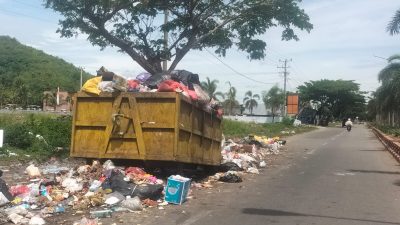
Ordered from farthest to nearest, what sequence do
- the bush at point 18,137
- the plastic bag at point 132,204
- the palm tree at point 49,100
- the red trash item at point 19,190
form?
the palm tree at point 49,100 < the bush at point 18,137 < the red trash item at point 19,190 < the plastic bag at point 132,204

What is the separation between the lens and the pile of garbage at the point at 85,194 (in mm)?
7242

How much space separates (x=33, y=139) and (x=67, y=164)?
95.5 inches

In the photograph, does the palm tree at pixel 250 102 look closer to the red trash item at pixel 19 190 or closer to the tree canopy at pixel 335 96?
the tree canopy at pixel 335 96

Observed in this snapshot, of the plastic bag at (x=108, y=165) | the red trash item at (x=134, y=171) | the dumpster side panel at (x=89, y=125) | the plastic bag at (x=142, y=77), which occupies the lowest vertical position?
the red trash item at (x=134, y=171)

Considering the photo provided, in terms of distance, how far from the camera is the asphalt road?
290 inches

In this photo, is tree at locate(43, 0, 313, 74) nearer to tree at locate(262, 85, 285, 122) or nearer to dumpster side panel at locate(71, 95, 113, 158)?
dumpster side panel at locate(71, 95, 113, 158)

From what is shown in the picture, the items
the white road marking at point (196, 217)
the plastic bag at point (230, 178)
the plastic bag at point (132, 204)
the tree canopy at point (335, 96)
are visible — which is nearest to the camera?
the white road marking at point (196, 217)

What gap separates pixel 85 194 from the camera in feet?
27.8

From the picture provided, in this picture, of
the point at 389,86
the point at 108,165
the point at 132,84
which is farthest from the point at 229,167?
the point at 389,86

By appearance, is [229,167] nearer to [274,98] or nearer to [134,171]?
[134,171]

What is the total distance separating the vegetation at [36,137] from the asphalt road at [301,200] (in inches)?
235

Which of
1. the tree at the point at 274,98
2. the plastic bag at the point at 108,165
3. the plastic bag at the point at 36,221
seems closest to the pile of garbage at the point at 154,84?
the plastic bag at the point at 108,165

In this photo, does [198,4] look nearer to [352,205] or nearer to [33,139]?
[33,139]

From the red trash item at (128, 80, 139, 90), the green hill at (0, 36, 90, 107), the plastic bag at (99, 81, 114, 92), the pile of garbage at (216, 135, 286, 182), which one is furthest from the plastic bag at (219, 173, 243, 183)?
the green hill at (0, 36, 90, 107)
